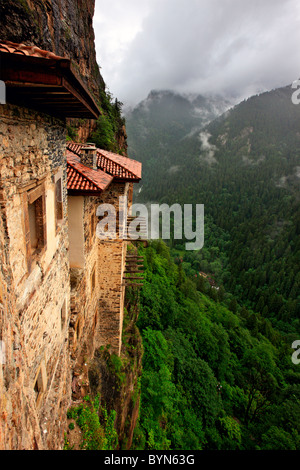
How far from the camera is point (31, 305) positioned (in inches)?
178

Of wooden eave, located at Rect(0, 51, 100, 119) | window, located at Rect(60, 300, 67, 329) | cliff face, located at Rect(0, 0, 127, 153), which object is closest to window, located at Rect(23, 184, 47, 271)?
wooden eave, located at Rect(0, 51, 100, 119)

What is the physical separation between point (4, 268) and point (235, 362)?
31.8 metres

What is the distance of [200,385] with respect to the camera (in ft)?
65.3

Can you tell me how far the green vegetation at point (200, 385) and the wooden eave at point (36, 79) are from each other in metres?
16.8

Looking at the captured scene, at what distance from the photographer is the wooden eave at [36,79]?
288 centimetres

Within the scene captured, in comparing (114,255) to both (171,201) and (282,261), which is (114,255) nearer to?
(282,261)

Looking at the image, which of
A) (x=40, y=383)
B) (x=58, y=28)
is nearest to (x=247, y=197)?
(x=58, y=28)

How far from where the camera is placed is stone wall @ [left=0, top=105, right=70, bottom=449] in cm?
334

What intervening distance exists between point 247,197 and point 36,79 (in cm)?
13956

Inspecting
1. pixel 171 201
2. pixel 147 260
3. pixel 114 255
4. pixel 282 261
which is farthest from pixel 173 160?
pixel 114 255

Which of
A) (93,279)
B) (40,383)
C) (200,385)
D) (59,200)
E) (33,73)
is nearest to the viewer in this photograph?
(33,73)

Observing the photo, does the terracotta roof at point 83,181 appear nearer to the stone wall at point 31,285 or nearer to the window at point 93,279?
the stone wall at point 31,285

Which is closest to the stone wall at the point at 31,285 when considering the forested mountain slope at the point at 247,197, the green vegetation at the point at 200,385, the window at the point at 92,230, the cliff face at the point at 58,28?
the cliff face at the point at 58,28

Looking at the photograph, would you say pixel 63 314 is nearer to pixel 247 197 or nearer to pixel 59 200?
pixel 59 200
